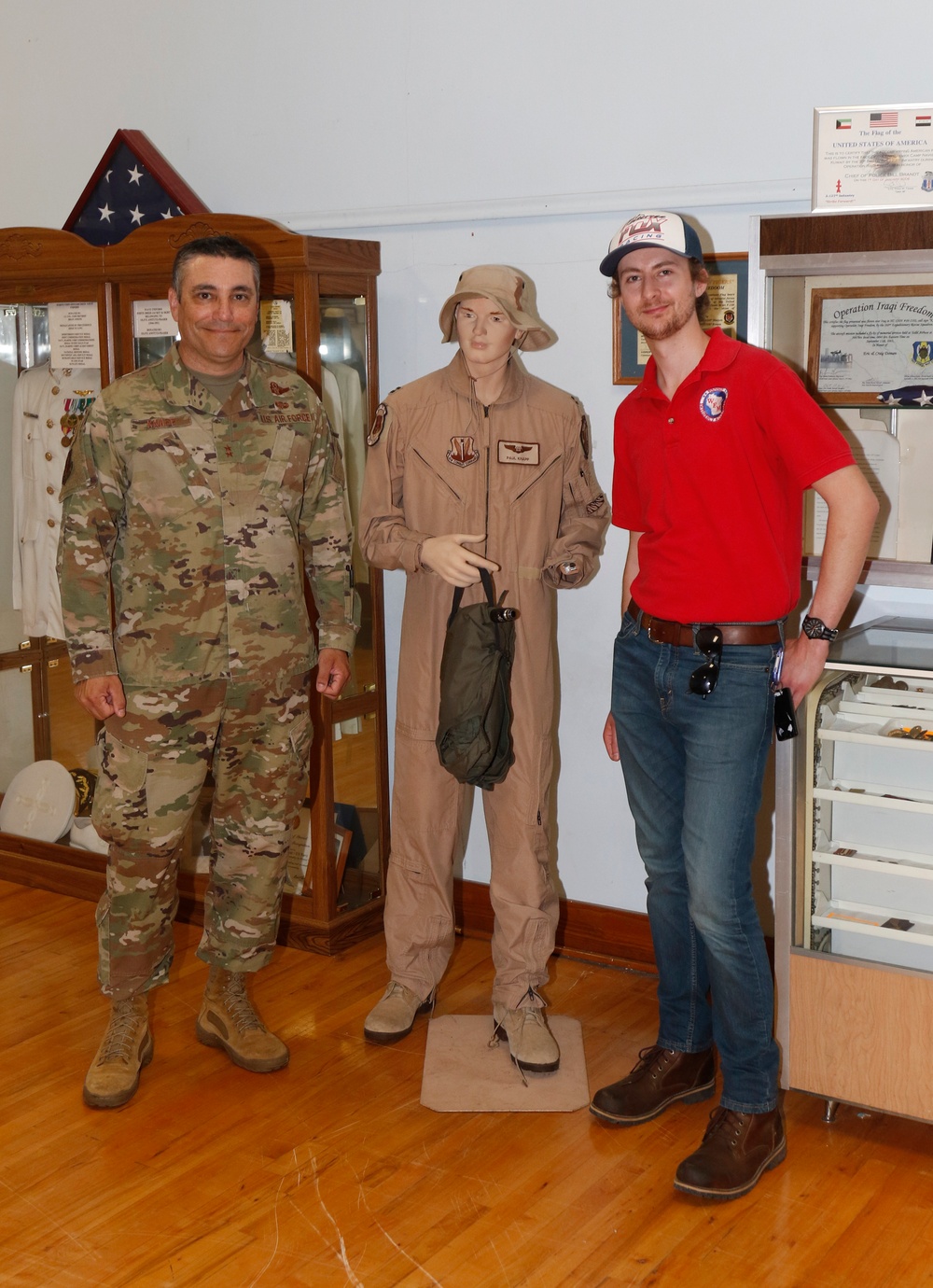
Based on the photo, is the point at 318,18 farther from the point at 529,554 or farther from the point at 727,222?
the point at 529,554

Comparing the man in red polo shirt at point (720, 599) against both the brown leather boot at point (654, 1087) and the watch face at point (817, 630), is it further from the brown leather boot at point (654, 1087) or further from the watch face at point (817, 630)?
the brown leather boot at point (654, 1087)

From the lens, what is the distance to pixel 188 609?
269 cm

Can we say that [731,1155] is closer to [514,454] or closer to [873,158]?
[514,454]

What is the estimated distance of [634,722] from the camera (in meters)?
2.47

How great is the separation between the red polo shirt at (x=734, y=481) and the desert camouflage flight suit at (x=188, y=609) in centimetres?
86

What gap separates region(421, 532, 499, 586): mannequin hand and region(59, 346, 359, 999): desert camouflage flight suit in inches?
11.1

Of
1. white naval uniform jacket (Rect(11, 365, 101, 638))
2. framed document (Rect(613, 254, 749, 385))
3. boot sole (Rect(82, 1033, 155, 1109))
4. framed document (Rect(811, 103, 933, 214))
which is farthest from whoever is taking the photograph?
white naval uniform jacket (Rect(11, 365, 101, 638))

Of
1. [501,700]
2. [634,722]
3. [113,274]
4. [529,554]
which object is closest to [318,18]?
[113,274]

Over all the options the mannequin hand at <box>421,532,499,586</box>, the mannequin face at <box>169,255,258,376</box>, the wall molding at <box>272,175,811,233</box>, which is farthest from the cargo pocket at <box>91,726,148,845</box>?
the wall molding at <box>272,175,811,233</box>

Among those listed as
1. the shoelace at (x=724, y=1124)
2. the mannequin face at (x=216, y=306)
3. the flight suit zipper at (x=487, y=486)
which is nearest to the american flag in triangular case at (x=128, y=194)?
the mannequin face at (x=216, y=306)

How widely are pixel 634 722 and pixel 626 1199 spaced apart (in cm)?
88

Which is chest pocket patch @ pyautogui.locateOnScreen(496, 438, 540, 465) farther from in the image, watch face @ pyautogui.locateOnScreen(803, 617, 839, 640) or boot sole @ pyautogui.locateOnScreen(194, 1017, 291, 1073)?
boot sole @ pyautogui.locateOnScreen(194, 1017, 291, 1073)

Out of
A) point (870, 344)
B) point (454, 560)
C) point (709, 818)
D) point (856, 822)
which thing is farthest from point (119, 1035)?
point (870, 344)

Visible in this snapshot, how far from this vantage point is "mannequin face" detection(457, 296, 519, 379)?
8.99 ft
